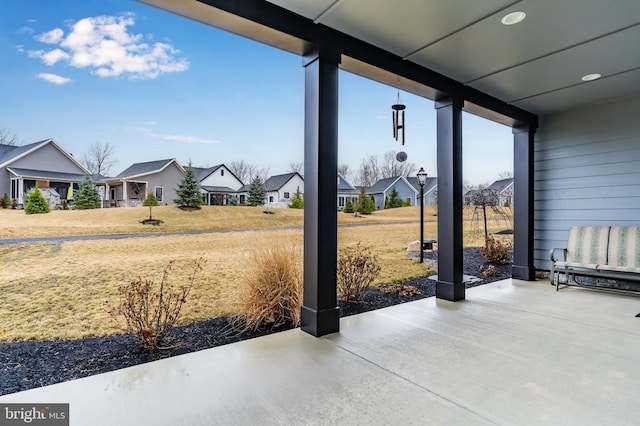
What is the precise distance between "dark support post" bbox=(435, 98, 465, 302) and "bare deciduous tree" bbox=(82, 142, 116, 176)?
375 cm

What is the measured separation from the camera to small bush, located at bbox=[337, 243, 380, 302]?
164 inches

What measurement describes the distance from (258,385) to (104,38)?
309cm

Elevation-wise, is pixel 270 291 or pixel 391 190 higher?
pixel 391 190

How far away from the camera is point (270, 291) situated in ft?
10.8

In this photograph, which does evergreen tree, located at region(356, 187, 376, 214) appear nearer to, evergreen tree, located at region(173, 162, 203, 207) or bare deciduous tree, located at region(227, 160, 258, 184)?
bare deciduous tree, located at region(227, 160, 258, 184)

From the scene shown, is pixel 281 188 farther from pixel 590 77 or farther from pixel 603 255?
pixel 603 255

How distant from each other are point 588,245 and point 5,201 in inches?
269

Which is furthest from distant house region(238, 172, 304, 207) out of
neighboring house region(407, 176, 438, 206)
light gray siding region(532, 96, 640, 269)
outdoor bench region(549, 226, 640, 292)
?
light gray siding region(532, 96, 640, 269)

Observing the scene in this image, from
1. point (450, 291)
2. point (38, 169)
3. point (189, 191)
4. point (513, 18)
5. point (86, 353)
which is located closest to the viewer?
point (86, 353)

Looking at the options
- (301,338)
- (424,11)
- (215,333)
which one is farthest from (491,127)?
(215,333)

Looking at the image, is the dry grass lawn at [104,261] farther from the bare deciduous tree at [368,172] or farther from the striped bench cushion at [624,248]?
the striped bench cushion at [624,248]

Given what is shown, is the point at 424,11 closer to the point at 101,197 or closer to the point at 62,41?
the point at 62,41

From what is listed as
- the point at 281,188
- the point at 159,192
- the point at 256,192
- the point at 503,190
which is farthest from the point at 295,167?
the point at 503,190

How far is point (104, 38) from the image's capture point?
289cm
